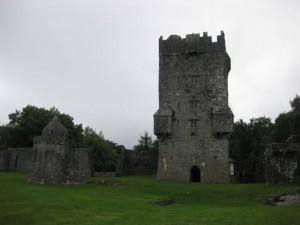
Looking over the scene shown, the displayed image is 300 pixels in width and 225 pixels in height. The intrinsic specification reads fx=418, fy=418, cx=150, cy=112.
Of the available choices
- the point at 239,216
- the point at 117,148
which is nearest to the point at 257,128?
the point at 117,148

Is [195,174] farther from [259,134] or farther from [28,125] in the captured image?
[28,125]

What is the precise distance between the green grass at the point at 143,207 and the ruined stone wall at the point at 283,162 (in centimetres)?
254

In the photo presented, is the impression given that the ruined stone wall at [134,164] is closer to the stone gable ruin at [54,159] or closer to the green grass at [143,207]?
the stone gable ruin at [54,159]

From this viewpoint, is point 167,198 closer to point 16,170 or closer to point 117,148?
point 16,170

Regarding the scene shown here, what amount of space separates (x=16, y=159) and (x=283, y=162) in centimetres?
4042

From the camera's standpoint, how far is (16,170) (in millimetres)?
64125

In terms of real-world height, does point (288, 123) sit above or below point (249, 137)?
above

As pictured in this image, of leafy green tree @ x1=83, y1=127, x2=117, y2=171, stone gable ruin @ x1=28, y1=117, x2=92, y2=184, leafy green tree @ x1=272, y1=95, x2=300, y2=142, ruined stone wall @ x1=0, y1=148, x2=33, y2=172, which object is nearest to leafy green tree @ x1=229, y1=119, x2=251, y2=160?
leafy green tree @ x1=272, y1=95, x2=300, y2=142

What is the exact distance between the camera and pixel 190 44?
54.2 meters

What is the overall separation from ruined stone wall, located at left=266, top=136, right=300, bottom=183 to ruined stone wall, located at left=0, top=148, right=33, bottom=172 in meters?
36.1

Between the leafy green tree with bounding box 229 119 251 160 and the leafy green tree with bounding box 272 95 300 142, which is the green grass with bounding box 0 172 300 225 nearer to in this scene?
the leafy green tree with bounding box 272 95 300 142

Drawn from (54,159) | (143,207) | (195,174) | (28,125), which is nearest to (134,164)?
(195,174)

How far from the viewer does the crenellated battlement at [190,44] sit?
176 feet

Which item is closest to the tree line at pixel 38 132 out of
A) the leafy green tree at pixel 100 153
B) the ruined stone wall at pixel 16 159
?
the leafy green tree at pixel 100 153
